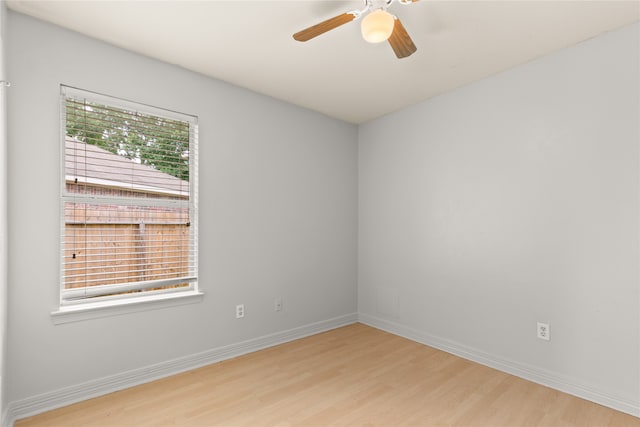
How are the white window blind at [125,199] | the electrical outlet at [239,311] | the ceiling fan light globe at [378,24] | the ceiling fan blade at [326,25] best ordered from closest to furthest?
the ceiling fan light globe at [378,24] < the ceiling fan blade at [326,25] < the white window blind at [125,199] < the electrical outlet at [239,311]

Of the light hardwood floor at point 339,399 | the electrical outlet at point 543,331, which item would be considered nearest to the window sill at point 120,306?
the light hardwood floor at point 339,399

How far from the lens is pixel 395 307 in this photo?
11.8ft

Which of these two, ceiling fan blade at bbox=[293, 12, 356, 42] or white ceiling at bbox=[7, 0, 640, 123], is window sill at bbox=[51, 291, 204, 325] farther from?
ceiling fan blade at bbox=[293, 12, 356, 42]

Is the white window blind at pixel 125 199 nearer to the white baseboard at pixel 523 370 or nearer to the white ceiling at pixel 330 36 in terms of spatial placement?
the white ceiling at pixel 330 36

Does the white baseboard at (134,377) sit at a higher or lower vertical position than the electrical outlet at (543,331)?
lower

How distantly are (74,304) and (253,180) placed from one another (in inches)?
64.4

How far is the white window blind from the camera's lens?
225cm

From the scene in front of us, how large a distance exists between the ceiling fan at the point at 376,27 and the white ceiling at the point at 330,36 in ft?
0.82

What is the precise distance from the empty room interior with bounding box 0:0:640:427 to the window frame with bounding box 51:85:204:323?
2 centimetres

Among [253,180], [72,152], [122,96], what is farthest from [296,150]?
[72,152]

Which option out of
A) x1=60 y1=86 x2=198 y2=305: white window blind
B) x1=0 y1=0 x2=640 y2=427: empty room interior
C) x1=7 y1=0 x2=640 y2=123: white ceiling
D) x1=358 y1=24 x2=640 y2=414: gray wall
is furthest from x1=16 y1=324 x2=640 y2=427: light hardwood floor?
x1=7 y1=0 x2=640 y2=123: white ceiling

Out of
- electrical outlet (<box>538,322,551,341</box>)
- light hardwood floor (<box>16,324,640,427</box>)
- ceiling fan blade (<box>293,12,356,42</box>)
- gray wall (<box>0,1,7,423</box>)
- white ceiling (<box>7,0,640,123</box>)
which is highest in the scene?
white ceiling (<box>7,0,640,123</box>)

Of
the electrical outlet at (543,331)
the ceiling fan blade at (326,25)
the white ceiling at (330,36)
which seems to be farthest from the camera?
the electrical outlet at (543,331)

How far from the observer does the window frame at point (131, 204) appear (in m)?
2.19
